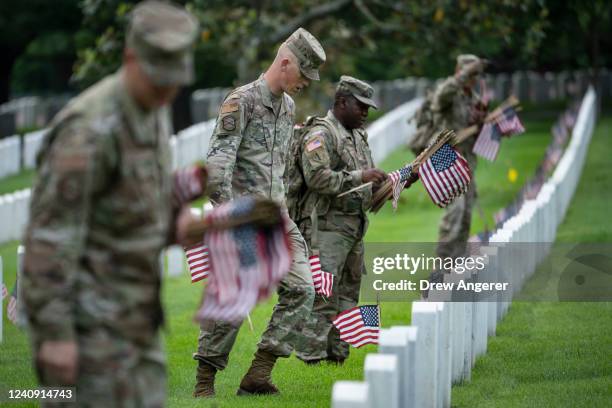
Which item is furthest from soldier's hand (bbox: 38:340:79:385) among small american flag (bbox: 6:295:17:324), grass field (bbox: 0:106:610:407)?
small american flag (bbox: 6:295:17:324)

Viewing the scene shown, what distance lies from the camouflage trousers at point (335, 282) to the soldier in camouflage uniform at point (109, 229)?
5.02 m

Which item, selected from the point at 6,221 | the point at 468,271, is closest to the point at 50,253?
the point at 468,271

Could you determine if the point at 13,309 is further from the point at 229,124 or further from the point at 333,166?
the point at 229,124

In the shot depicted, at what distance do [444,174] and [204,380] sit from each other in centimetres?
334

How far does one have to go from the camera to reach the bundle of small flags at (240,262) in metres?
5.92

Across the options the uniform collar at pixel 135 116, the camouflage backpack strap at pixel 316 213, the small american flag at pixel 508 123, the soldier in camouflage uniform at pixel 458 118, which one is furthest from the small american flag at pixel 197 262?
the small american flag at pixel 508 123

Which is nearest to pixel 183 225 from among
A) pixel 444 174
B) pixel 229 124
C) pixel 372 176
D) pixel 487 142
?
pixel 229 124

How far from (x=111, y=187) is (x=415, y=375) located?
111 inches

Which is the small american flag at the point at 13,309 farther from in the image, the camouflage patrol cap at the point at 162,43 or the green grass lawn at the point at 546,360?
the camouflage patrol cap at the point at 162,43

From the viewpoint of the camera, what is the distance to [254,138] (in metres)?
8.94

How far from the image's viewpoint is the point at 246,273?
6043 mm

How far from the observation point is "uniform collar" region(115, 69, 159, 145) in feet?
16.9

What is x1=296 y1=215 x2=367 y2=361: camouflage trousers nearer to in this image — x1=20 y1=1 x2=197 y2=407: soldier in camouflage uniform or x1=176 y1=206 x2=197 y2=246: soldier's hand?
x1=176 y1=206 x2=197 y2=246: soldier's hand

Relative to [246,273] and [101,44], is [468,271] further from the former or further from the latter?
[101,44]
